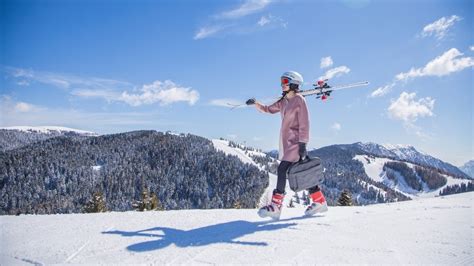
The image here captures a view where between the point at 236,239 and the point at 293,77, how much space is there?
3.54 m

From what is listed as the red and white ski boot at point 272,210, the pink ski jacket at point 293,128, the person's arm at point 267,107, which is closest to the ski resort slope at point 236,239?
the red and white ski boot at point 272,210

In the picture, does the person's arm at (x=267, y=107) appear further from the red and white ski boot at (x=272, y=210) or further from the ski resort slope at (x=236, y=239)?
the ski resort slope at (x=236, y=239)

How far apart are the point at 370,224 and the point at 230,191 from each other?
179997 mm

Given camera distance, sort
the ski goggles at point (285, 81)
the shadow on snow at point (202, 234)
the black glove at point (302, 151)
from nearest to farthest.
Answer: the shadow on snow at point (202, 234), the black glove at point (302, 151), the ski goggles at point (285, 81)

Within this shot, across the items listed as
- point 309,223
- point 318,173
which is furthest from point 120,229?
point 318,173

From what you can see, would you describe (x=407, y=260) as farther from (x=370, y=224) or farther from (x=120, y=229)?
(x=120, y=229)

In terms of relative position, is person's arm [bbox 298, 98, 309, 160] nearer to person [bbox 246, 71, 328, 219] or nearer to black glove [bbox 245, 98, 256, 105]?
person [bbox 246, 71, 328, 219]

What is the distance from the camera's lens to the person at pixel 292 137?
5875mm

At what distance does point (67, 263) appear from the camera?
3080mm

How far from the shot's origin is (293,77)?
6.36 m

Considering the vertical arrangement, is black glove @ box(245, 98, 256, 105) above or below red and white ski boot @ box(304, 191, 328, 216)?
above

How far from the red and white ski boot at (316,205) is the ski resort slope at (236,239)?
0.51 meters

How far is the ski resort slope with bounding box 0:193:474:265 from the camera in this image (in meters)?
3.16

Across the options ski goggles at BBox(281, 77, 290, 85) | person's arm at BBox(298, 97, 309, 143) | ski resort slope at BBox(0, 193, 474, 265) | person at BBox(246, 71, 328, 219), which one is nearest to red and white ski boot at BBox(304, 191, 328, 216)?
person at BBox(246, 71, 328, 219)
